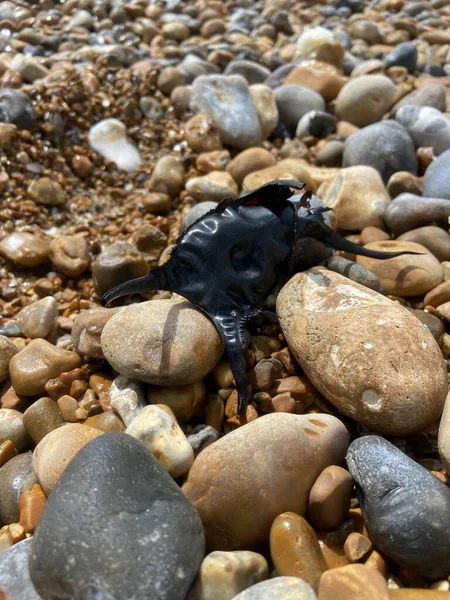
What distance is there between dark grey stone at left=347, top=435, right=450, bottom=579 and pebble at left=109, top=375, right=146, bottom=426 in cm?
93

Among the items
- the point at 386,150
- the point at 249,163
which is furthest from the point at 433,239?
the point at 249,163

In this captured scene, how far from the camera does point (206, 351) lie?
2.27 m

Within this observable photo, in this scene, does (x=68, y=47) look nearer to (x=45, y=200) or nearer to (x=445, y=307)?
(x=45, y=200)

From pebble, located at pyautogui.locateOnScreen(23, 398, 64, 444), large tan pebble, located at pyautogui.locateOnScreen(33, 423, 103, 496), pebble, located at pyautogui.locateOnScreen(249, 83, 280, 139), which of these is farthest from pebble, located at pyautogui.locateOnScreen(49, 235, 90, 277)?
pebble, located at pyautogui.locateOnScreen(249, 83, 280, 139)

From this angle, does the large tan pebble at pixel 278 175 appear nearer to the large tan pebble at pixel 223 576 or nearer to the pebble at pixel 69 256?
the pebble at pixel 69 256

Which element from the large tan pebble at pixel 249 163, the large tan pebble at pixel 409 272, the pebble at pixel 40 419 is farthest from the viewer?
the large tan pebble at pixel 249 163

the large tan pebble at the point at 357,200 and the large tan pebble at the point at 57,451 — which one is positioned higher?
the large tan pebble at the point at 357,200

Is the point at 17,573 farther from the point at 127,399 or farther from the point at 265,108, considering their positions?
the point at 265,108

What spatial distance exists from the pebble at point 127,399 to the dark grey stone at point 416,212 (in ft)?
5.86

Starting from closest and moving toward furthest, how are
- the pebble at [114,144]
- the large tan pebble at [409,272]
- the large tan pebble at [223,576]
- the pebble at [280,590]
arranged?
the pebble at [280,590] → the large tan pebble at [223,576] → the large tan pebble at [409,272] → the pebble at [114,144]

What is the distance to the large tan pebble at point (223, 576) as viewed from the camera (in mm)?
1654

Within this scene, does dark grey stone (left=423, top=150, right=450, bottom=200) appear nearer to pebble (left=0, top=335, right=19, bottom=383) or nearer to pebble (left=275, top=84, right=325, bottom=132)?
pebble (left=275, top=84, right=325, bottom=132)

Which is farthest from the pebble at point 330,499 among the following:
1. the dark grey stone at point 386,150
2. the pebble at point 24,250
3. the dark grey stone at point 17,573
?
the dark grey stone at point 386,150

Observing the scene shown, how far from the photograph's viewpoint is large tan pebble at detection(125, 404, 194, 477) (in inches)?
77.6
